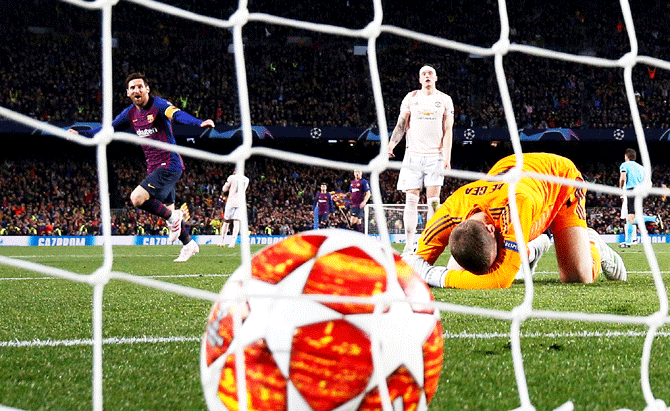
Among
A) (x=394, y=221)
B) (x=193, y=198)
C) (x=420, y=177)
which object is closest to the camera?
(x=420, y=177)

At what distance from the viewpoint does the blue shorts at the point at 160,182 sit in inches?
258

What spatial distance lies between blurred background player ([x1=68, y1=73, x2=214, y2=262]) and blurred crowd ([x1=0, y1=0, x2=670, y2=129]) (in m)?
13.2

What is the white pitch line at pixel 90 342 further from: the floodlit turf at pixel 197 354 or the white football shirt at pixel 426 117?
the white football shirt at pixel 426 117

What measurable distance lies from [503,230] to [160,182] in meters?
3.88

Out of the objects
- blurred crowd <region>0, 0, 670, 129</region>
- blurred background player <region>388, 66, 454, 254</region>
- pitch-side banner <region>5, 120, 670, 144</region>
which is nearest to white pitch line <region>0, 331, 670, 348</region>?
blurred background player <region>388, 66, 454, 254</region>

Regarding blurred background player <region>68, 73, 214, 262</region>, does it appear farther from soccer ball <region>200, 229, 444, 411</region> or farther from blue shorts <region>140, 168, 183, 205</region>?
soccer ball <region>200, 229, 444, 411</region>

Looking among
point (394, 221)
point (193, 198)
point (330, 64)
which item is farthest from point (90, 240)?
point (330, 64)

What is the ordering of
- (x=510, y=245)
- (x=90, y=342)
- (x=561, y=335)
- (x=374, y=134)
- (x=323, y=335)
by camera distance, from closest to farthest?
(x=323, y=335) → (x=90, y=342) → (x=561, y=335) → (x=510, y=245) → (x=374, y=134)

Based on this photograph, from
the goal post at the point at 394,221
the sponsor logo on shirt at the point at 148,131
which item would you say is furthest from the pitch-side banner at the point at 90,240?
the sponsor logo on shirt at the point at 148,131

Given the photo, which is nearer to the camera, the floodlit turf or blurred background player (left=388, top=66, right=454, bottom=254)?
the floodlit turf

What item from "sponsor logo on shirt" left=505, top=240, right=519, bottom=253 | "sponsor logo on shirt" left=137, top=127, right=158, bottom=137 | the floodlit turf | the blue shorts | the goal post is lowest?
the floodlit turf

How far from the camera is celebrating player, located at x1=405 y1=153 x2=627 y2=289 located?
3.64 m

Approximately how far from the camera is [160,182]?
6609 millimetres

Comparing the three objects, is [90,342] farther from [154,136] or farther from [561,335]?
[154,136]
